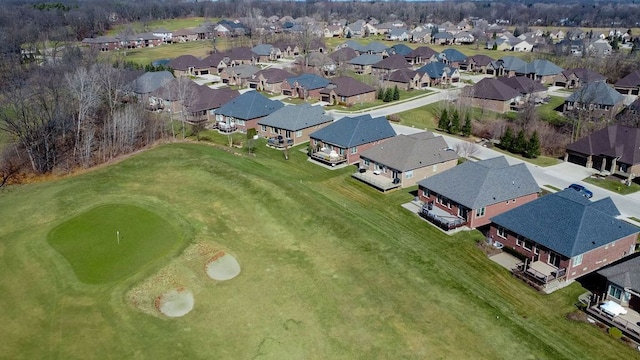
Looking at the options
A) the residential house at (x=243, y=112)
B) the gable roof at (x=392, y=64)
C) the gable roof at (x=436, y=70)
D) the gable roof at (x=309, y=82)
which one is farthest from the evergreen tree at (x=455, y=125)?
the gable roof at (x=392, y=64)

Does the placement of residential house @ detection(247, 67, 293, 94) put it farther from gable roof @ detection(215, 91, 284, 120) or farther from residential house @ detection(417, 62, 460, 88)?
residential house @ detection(417, 62, 460, 88)

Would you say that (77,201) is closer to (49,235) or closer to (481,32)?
(49,235)

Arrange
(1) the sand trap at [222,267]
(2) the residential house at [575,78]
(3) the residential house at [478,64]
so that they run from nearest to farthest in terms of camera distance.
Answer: (1) the sand trap at [222,267]
(2) the residential house at [575,78]
(3) the residential house at [478,64]

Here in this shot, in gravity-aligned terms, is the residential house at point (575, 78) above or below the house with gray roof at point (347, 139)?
above

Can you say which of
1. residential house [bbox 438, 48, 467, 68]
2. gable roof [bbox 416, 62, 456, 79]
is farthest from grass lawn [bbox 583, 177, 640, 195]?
residential house [bbox 438, 48, 467, 68]

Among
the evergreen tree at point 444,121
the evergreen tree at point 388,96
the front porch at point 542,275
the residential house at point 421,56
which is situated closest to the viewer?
the front porch at point 542,275

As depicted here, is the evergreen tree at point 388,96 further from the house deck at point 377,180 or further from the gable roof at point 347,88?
the house deck at point 377,180

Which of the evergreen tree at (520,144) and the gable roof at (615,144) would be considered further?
the evergreen tree at (520,144)
